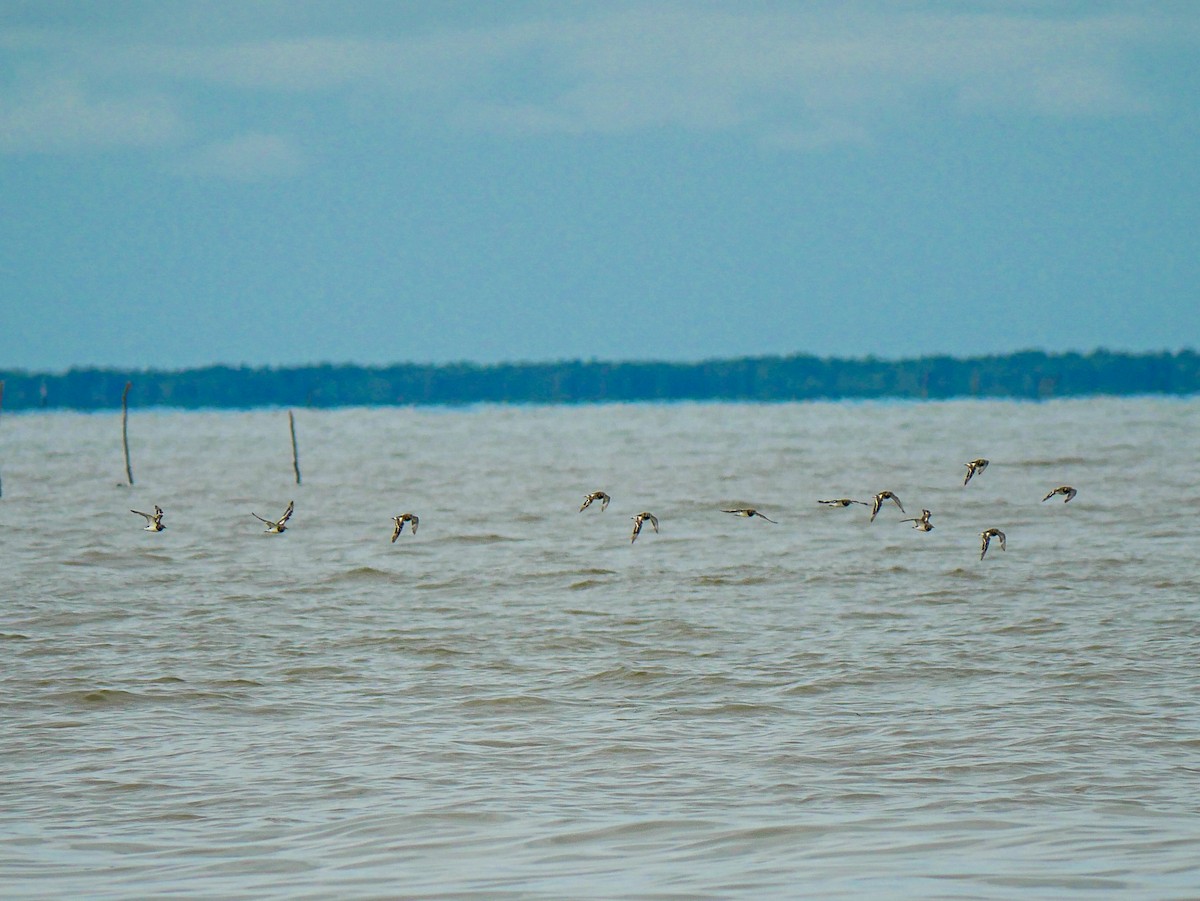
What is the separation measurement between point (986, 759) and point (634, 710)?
3.80 m

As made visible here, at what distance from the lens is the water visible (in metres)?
9.57

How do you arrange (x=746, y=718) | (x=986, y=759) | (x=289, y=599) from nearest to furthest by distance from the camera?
1. (x=986, y=759)
2. (x=746, y=718)
3. (x=289, y=599)

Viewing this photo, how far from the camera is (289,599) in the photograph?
2303 centimetres

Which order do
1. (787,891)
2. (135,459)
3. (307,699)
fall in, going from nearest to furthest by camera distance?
(787,891)
(307,699)
(135,459)

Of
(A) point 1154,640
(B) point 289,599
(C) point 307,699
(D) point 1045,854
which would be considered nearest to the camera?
(D) point 1045,854

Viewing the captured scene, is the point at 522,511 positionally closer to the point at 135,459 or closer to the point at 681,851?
the point at 681,851

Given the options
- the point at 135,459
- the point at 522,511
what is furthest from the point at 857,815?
the point at 135,459

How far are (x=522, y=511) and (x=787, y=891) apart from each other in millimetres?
32733

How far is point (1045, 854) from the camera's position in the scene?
9406 mm

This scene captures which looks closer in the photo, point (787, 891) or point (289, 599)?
point (787, 891)

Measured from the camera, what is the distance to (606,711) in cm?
1455

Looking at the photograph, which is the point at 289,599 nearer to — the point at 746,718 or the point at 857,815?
the point at 746,718

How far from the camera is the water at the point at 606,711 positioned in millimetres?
9570

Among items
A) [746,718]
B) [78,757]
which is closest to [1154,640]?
[746,718]
